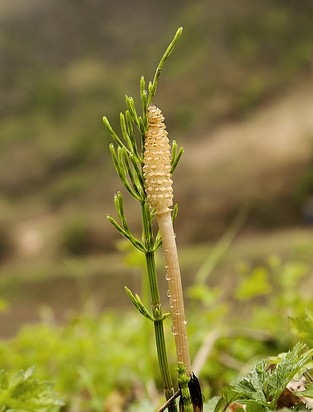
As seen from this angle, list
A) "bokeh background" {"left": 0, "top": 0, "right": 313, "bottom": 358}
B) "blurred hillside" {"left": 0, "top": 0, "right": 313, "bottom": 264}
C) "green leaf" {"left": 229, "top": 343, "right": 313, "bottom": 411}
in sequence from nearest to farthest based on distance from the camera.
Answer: "green leaf" {"left": 229, "top": 343, "right": 313, "bottom": 411}, "bokeh background" {"left": 0, "top": 0, "right": 313, "bottom": 358}, "blurred hillside" {"left": 0, "top": 0, "right": 313, "bottom": 264}

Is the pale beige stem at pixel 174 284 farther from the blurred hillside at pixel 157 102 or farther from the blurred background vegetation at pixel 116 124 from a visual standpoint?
the blurred hillside at pixel 157 102

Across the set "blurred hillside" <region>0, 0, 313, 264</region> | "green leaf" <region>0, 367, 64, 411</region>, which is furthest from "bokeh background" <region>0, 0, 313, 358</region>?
"green leaf" <region>0, 367, 64, 411</region>

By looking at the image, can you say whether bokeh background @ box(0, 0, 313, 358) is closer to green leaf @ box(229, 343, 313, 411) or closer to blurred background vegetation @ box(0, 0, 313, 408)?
blurred background vegetation @ box(0, 0, 313, 408)

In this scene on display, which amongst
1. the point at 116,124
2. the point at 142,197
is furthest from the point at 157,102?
the point at 142,197

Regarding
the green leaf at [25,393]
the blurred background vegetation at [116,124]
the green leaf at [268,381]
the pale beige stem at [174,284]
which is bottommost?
the green leaf at [268,381]

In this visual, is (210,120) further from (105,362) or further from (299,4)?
(105,362)

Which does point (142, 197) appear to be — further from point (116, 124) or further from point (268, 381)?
point (116, 124)

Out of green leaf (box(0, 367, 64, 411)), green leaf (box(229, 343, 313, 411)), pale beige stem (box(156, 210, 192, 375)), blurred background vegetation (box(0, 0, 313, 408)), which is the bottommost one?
green leaf (box(229, 343, 313, 411))

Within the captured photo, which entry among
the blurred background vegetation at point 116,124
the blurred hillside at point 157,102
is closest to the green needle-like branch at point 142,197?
the blurred background vegetation at point 116,124

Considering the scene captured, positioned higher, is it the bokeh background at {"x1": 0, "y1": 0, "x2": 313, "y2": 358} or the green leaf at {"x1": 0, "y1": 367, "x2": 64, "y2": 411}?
the bokeh background at {"x1": 0, "y1": 0, "x2": 313, "y2": 358}
